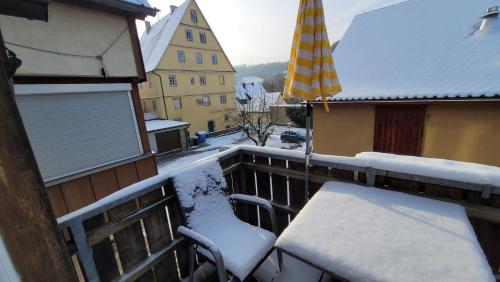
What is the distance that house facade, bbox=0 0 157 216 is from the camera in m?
3.72

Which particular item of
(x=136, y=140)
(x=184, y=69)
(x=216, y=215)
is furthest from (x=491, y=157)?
(x=184, y=69)

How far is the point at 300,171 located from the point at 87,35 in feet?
15.4

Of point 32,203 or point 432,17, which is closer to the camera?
point 32,203

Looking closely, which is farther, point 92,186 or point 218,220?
point 92,186

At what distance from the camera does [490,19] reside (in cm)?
511

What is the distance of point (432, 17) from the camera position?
613 centimetres

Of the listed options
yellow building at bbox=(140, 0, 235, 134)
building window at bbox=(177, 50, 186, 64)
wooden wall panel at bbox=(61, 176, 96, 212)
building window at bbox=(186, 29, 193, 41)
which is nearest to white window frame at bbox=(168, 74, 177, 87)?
yellow building at bbox=(140, 0, 235, 134)

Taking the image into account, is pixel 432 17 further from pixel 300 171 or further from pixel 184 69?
pixel 184 69

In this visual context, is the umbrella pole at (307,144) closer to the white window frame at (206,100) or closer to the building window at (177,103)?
the building window at (177,103)

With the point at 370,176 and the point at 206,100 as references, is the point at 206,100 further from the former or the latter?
the point at 370,176

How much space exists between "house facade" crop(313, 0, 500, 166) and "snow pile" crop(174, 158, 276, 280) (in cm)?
439

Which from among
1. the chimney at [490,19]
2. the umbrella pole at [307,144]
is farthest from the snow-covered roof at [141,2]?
the chimney at [490,19]

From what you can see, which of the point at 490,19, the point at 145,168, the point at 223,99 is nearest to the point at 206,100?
the point at 223,99

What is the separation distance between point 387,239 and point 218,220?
1531 mm
